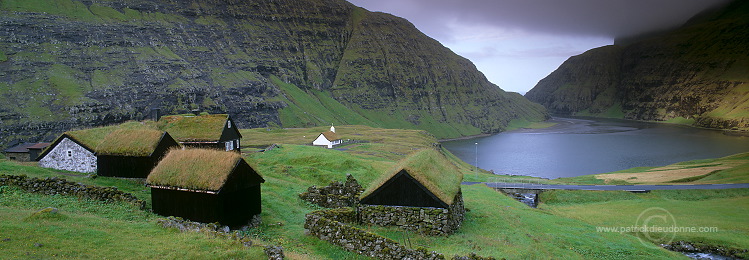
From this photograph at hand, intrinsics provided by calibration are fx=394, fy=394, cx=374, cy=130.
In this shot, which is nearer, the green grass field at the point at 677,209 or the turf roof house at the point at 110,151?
the turf roof house at the point at 110,151

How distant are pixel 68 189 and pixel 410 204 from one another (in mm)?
18134

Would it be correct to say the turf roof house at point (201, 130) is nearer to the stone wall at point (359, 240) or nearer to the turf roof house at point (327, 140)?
the stone wall at point (359, 240)

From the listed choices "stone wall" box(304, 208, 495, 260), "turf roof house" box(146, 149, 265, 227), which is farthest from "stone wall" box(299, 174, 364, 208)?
"turf roof house" box(146, 149, 265, 227)

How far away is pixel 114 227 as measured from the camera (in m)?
15.6

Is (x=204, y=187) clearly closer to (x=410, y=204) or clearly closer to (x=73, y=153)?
(x=410, y=204)

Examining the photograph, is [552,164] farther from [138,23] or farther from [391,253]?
[138,23]

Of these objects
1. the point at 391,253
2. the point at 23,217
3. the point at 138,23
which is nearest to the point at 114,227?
the point at 23,217

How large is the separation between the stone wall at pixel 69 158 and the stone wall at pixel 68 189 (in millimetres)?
7653

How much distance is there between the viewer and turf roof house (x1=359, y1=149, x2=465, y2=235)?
2105 centimetres

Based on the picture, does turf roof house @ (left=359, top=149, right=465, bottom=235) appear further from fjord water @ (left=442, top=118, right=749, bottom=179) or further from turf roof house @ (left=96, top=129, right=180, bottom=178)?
fjord water @ (left=442, top=118, right=749, bottom=179)

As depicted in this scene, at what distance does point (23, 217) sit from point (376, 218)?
15203 mm

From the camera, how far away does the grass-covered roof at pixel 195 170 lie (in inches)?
758

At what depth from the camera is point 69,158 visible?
2909 centimetres

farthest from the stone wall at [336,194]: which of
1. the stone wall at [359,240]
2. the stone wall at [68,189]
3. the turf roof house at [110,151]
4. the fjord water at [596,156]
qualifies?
the fjord water at [596,156]
